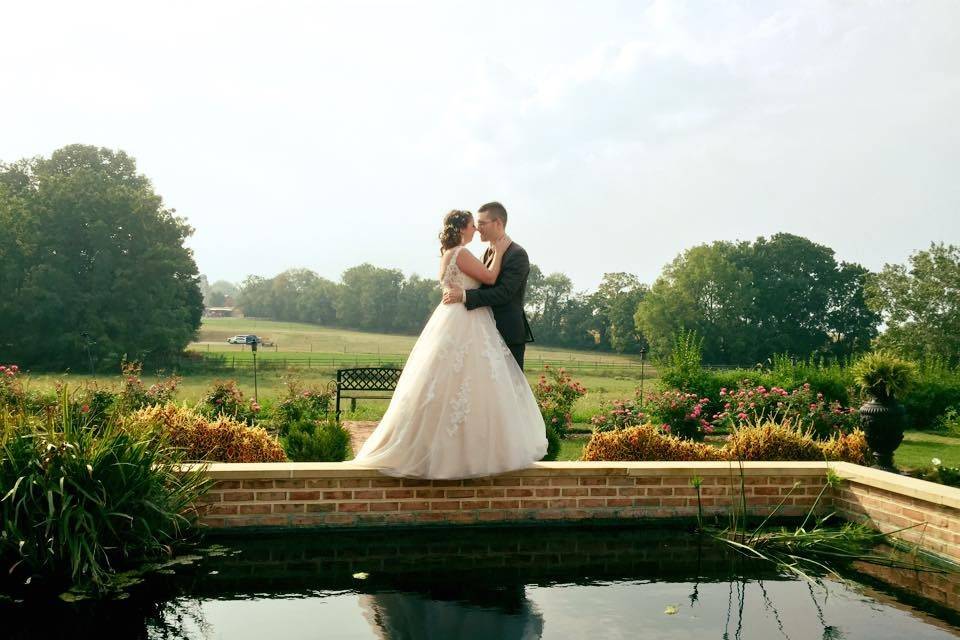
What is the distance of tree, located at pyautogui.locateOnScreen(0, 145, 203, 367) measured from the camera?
37.7 m

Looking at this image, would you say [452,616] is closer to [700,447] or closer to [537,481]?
[537,481]

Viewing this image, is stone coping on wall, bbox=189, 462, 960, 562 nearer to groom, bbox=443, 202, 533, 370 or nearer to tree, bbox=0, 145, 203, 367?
groom, bbox=443, 202, 533, 370

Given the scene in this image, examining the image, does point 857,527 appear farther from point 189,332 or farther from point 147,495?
point 189,332

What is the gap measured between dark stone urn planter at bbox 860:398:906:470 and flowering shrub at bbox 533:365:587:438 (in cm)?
496

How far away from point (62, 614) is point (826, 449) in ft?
26.9

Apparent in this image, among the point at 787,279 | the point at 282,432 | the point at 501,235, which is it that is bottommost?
the point at 282,432

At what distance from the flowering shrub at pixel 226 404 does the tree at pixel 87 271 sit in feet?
94.9

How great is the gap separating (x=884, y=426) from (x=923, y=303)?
39.1m

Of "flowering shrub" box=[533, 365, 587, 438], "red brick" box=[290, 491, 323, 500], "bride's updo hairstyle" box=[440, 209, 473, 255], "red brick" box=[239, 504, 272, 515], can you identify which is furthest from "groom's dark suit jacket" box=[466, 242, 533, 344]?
"flowering shrub" box=[533, 365, 587, 438]

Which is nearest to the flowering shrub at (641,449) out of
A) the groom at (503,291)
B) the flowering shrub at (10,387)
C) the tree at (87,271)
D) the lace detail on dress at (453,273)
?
the groom at (503,291)

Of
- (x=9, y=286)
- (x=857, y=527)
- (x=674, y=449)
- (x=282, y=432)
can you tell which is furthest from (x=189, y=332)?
(x=857, y=527)

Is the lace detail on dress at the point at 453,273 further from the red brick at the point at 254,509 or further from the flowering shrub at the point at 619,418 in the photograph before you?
the flowering shrub at the point at 619,418

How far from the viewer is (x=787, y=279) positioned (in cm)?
5875

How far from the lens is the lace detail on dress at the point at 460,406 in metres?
5.72
